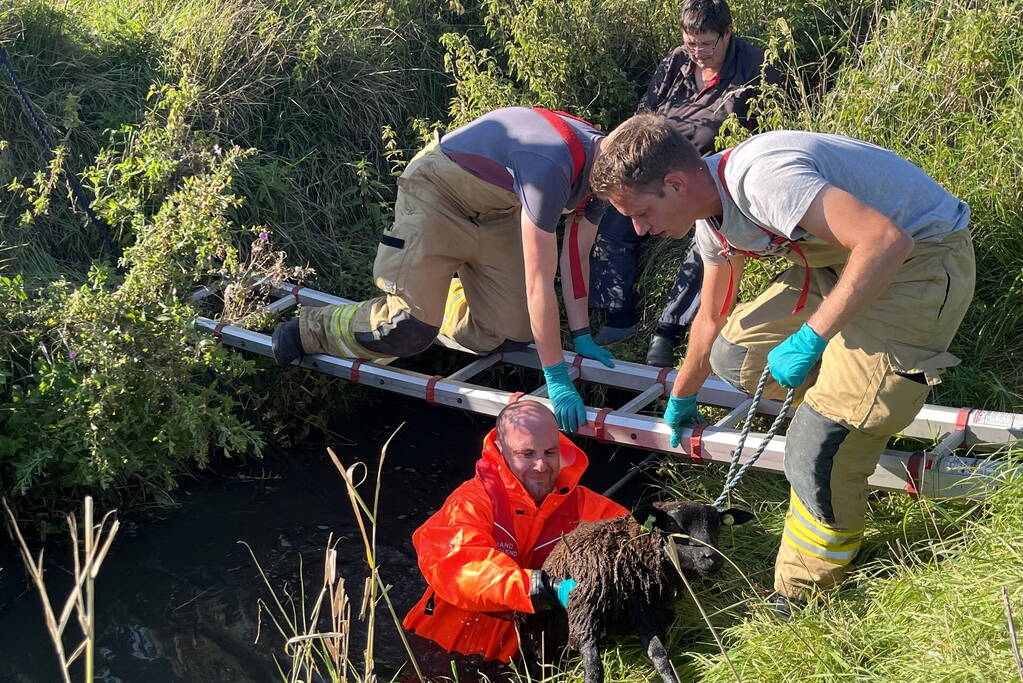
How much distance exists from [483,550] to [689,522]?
0.75m

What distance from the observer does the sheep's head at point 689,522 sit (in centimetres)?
370

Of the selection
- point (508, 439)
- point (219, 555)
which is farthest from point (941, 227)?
point (219, 555)

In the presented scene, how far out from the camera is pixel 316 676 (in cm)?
435

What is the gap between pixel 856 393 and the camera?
3.50 metres

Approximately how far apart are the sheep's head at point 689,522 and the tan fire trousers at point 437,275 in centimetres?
181

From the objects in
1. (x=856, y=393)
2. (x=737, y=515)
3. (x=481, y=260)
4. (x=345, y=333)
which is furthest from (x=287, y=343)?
(x=856, y=393)

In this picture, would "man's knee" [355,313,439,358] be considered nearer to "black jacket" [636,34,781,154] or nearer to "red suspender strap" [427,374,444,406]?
"red suspender strap" [427,374,444,406]

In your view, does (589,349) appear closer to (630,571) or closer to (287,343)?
(287,343)

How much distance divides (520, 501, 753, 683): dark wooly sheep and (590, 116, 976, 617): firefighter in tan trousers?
35 cm

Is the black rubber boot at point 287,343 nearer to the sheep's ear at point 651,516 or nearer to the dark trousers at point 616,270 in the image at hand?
the dark trousers at point 616,270

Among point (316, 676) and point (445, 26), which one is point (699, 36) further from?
point (316, 676)

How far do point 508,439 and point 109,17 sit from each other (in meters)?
5.26

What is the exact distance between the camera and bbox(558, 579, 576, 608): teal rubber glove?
3.74 metres

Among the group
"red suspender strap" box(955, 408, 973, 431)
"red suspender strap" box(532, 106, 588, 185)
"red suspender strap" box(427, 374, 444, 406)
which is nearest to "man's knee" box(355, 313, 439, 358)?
"red suspender strap" box(427, 374, 444, 406)
